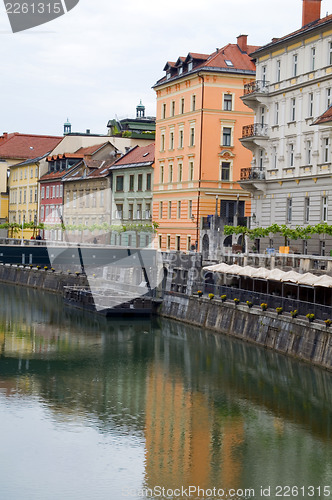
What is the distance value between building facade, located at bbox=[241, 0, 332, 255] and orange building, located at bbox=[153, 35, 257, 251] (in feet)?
30.3

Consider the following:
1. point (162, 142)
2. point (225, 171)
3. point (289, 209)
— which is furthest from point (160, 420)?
point (162, 142)

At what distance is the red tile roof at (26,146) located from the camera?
128 m

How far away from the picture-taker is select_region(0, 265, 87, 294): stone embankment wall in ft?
258

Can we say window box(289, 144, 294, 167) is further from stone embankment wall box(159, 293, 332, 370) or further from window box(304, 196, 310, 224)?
stone embankment wall box(159, 293, 332, 370)

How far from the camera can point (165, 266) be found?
67188mm

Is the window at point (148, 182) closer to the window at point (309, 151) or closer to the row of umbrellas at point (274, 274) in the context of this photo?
the row of umbrellas at point (274, 274)

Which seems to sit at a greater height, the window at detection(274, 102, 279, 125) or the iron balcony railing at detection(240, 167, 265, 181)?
the window at detection(274, 102, 279, 125)

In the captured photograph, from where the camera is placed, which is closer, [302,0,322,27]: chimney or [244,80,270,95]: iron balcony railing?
[302,0,322,27]: chimney

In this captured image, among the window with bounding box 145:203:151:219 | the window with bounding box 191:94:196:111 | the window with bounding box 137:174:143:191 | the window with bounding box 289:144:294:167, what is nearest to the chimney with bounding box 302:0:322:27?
the window with bounding box 289:144:294:167

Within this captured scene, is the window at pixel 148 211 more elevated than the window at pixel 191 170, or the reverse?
the window at pixel 191 170

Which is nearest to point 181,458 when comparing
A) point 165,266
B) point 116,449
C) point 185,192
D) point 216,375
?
point 116,449

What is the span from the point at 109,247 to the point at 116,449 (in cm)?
5196

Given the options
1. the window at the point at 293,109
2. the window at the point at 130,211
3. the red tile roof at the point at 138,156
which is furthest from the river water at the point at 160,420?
the red tile roof at the point at 138,156

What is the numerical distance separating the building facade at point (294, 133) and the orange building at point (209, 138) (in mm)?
9237
